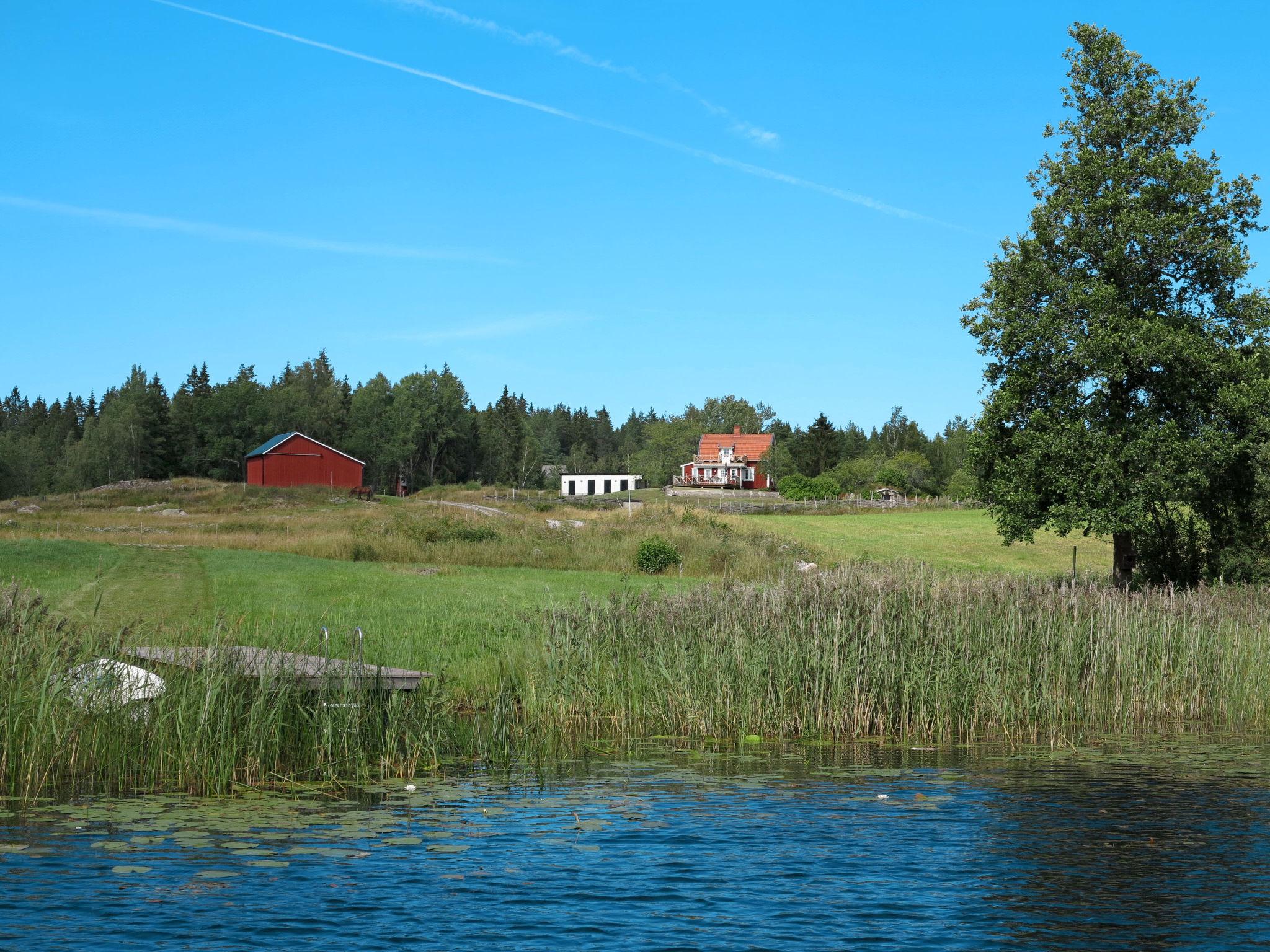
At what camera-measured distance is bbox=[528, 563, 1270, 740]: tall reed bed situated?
1269 centimetres

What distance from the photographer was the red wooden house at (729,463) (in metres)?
128

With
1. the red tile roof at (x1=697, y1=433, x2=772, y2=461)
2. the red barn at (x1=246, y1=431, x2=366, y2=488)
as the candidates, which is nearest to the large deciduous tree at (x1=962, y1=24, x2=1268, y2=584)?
the red barn at (x1=246, y1=431, x2=366, y2=488)

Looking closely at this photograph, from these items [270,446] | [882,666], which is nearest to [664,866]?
[882,666]

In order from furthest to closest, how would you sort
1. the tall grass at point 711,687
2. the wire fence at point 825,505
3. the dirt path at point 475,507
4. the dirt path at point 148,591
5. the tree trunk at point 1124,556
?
the wire fence at point 825,505, the dirt path at point 475,507, the tree trunk at point 1124,556, the dirt path at point 148,591, the tall grass at point 711,687

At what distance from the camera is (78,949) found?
19.4ft

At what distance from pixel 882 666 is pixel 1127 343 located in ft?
43.1

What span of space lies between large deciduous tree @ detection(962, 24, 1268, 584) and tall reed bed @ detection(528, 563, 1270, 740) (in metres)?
8.35

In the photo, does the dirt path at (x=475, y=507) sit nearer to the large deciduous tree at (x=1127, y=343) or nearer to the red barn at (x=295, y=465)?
the red barn at (x=295, y=465)

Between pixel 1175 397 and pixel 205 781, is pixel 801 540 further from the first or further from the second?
pixel 205 781

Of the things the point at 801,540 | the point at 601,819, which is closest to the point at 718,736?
the point at 601,819

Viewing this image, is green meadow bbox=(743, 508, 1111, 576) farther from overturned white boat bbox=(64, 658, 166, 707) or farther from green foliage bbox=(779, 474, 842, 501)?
overturned white boat bbox=(64, 658, 166, 707)

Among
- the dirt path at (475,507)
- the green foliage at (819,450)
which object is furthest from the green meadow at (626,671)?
the green foliage at (819,450)

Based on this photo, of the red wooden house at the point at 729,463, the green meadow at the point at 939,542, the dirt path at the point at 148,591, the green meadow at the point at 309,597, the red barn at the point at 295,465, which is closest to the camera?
the green meadow at the point at 309,597

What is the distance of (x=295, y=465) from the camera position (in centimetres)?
9294
